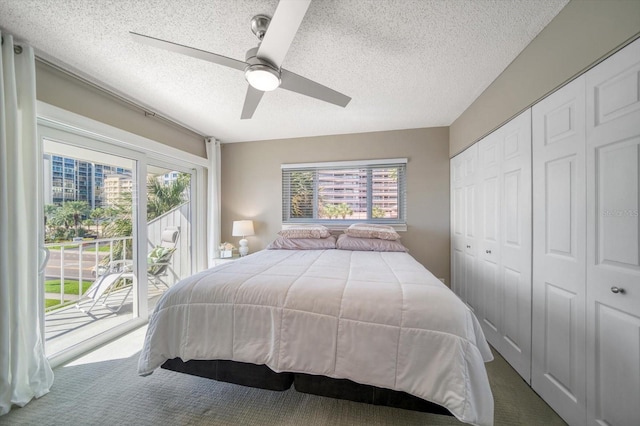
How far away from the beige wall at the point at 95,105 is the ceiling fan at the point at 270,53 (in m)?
1.26

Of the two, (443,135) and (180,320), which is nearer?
(180,320)

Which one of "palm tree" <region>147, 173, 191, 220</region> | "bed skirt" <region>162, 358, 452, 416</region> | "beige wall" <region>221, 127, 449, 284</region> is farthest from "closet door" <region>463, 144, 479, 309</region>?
"palm tree" <region>147, 173, 191, 220</region>

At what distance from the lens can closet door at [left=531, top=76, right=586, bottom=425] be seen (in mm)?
1204

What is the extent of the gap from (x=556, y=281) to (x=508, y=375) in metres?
0.89

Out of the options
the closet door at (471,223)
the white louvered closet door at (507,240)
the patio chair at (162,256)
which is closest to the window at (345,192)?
the closet door at (471,223)

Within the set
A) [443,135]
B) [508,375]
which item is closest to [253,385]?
[508,375]

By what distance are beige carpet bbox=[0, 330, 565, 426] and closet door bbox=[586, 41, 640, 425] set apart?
41 centimetres

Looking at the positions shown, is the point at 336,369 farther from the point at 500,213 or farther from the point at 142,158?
the point at 142,158

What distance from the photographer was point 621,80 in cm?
103

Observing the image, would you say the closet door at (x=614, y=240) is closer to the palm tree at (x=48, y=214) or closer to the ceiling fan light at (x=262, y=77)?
the ceiling fan light at (x=262, y=77)

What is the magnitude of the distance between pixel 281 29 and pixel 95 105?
2126 mm

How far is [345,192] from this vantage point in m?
3.45

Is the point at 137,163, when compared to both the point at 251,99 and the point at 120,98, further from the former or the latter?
the point at 251,99

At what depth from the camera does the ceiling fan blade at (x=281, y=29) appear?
40.5 inches
